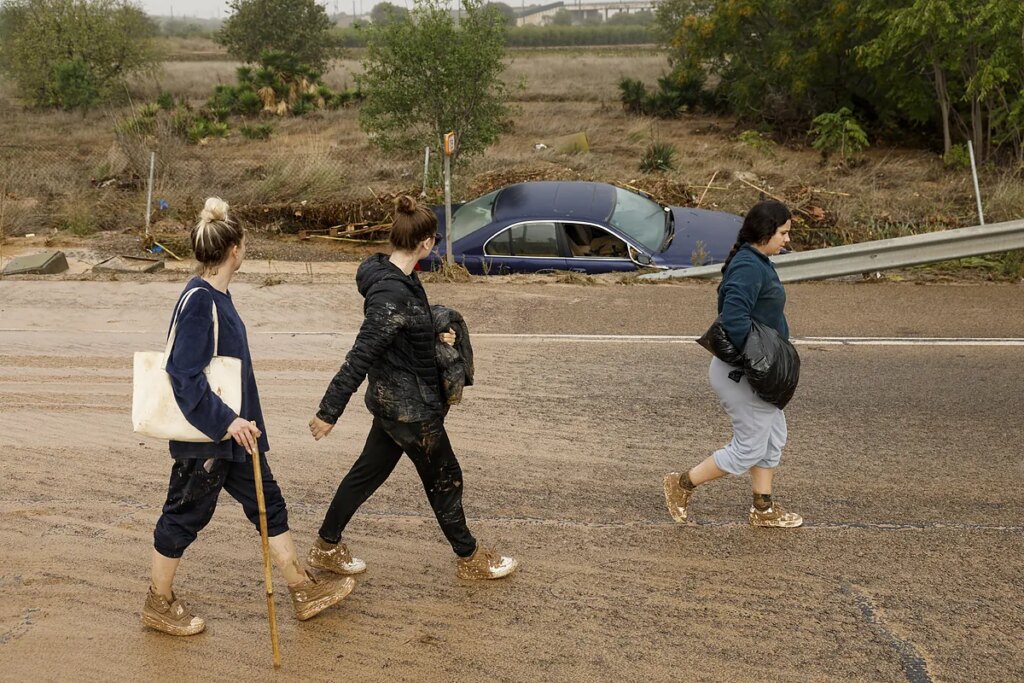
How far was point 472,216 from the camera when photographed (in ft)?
39.6

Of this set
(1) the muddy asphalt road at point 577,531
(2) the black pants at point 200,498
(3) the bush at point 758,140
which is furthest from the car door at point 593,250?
(3) the bush at point 758,140

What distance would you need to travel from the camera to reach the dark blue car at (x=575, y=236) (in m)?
11.2

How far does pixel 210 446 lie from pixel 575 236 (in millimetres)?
7562

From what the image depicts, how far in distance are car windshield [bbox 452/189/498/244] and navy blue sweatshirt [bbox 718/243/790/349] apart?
6876mm

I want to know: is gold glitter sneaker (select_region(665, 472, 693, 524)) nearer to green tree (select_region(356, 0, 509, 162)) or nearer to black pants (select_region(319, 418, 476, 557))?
black pants (select_region(319, 418, 476, 557))

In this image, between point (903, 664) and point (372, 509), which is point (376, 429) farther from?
point (903, 664)

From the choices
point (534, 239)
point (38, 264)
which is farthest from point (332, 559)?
A: point (38, 264)

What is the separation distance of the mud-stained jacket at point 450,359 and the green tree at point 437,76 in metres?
10.9

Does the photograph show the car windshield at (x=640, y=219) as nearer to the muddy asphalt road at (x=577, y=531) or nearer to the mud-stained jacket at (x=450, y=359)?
the muddy asphalt road at (x=577, y=531)

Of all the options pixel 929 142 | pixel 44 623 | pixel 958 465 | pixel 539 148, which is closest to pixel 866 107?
pixel 929 142

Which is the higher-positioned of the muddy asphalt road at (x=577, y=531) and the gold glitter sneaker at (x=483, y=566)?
the gold glitter sneaker at (x=483, y=566)

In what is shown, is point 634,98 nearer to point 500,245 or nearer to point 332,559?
point 500,245

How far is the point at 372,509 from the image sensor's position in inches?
221

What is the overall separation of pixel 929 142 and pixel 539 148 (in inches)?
344
